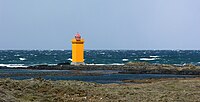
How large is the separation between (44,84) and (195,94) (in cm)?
658

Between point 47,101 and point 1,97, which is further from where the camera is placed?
point 47,101

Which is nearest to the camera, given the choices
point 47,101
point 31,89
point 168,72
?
point 47,101

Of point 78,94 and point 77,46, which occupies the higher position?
point 77,46

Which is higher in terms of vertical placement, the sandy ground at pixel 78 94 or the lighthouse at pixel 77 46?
the lighthouse at pixel 77 46

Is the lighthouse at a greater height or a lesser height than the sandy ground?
greater

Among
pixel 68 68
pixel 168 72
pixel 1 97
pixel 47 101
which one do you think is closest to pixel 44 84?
pixel 47 101

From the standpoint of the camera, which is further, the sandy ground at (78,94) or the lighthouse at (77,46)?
the lighthouse at (77,46)

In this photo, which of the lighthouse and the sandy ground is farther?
the lighthouse

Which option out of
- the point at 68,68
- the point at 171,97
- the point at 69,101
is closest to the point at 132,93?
the point at 171,97

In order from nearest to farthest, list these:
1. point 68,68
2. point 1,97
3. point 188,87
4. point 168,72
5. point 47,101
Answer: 1. point 1,97
2. point 47,101
3. point 188,87
4. point 168,72
5. point 68,68

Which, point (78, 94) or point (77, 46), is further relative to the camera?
point (77, 46)

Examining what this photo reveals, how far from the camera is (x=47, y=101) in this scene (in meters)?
19.0

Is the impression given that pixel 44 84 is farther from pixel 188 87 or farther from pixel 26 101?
pixel 188 87

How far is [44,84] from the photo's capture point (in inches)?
877
